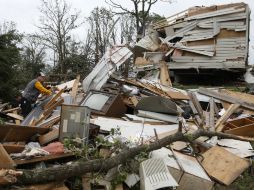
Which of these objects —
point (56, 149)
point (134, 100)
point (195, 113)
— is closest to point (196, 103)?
point (195, 113)

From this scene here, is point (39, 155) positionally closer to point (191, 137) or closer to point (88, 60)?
point (191, 137)

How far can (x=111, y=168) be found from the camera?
590 centimetres

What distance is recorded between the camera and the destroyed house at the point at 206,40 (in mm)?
17641

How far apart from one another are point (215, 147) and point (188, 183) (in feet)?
5.10

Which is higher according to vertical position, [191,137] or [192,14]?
[192,14]

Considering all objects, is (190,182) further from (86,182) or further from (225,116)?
(225,116)

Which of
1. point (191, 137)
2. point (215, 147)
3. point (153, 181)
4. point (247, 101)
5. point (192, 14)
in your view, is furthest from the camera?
point (192, 14)

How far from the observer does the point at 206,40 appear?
61.0ft

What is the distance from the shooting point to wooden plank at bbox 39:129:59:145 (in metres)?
7.21

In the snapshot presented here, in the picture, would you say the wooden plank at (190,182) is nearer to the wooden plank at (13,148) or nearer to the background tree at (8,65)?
the wooden plank at (13,148)

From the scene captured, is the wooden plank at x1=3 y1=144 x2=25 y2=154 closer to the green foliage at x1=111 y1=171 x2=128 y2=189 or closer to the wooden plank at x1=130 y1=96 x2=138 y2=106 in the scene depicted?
the green foliage at x1=111 y1=171 x2=128 y2=189

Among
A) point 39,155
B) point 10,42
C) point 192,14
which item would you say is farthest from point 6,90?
point 39,155

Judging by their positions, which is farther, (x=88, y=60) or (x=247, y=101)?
(x=88, y=60)

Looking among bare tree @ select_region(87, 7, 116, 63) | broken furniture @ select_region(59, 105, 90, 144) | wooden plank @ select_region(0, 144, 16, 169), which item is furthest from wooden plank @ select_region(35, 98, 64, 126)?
bare tree @ select_region(87, 7, 116, 63)
